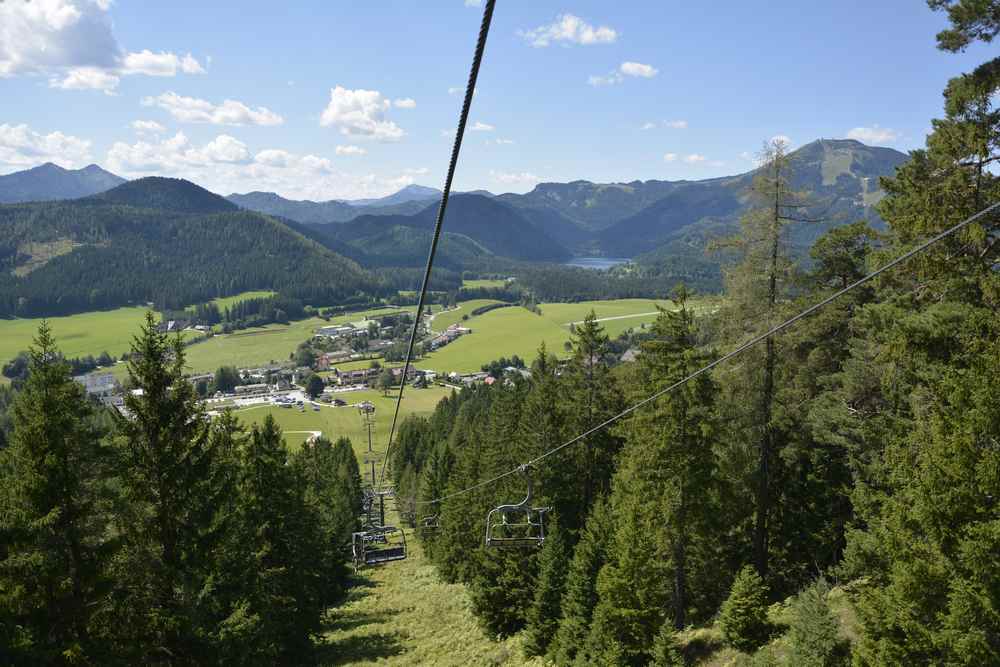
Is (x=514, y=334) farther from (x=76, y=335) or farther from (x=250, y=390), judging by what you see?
(x=76, y=335)

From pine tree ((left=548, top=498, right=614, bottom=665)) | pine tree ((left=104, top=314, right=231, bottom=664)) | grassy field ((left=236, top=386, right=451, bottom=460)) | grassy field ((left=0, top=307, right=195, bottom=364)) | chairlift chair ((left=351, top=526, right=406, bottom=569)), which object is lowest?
grassy field ((left=236, top=386, right=451, bottom=460))

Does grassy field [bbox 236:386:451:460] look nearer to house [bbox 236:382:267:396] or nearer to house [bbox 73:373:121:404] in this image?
house [bbox 236:382:267:396]

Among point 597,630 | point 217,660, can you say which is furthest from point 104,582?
point 597,630

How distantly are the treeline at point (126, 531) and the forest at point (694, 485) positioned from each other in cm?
6

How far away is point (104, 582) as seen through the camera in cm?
1266

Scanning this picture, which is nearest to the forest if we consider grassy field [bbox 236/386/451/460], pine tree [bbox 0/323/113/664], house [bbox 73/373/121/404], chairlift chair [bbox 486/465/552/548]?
pine tree [bbox 0/323/113/664]

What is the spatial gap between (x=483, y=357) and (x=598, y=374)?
11124 cm

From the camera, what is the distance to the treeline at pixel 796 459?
35.0ft

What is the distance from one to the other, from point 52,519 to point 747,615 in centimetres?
1720

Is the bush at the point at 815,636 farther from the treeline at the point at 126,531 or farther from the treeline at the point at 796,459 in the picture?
the treeline at the point at 126,531

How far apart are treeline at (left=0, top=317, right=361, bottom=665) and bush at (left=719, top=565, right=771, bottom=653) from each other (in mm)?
12962

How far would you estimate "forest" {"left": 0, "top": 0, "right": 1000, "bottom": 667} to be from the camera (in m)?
11.3

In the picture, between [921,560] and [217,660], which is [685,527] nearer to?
[921,560]

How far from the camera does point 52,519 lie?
1191 centimetres
